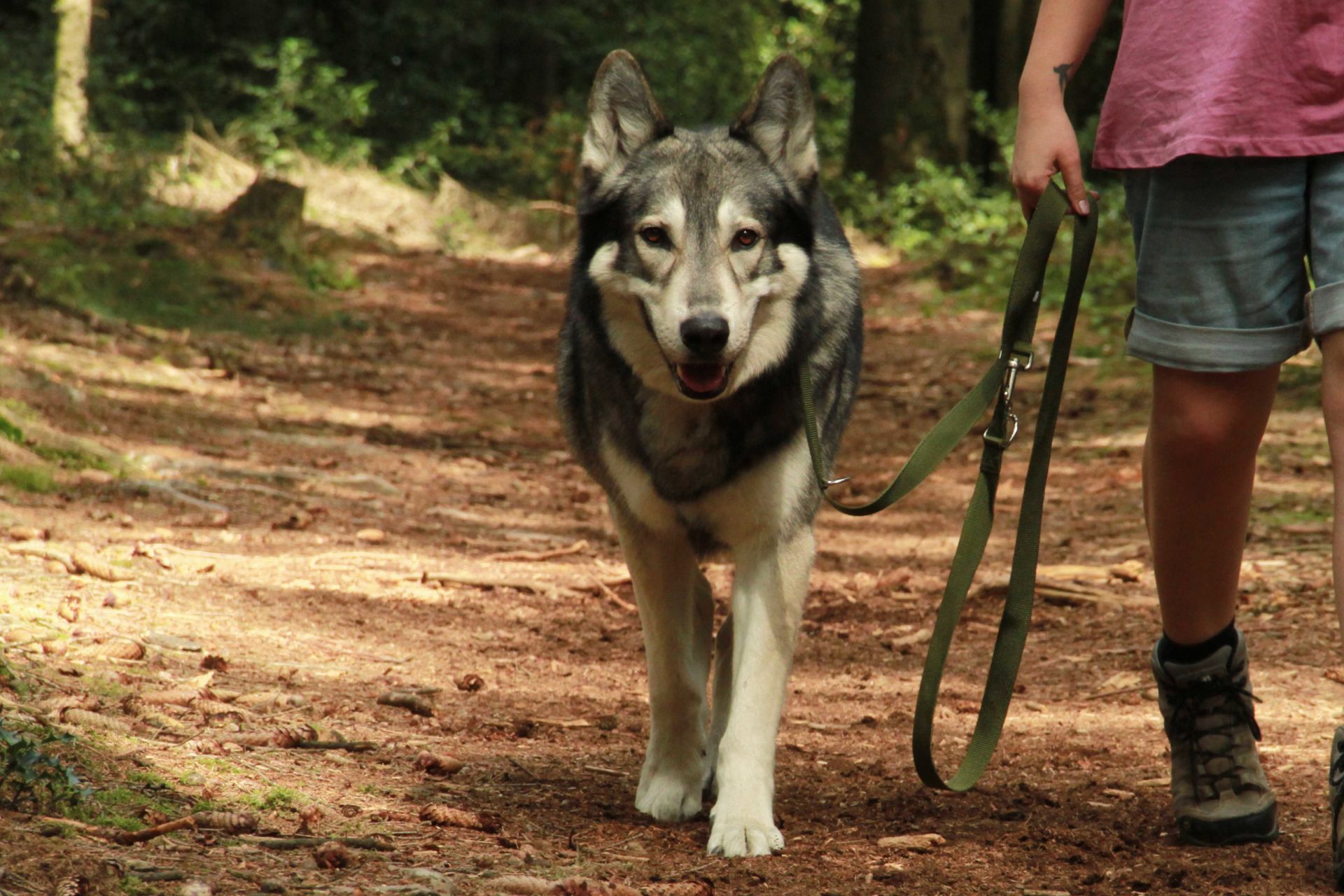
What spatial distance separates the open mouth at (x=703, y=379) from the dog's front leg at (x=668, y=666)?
0.40 meters

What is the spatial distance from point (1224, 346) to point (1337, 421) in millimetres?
248

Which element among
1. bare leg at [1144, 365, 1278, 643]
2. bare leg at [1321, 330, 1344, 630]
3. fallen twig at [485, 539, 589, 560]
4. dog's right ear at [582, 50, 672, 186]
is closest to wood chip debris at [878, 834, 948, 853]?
bare leg at [1144, 365, 1278, 643]

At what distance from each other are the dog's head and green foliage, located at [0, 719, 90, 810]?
5.19ft

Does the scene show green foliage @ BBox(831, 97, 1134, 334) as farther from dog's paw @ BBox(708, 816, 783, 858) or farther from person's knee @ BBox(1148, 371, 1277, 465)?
dog's paw @ BBox(708, 816, 783, 858)

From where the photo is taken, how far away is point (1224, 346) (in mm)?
2646

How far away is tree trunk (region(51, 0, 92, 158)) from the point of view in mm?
14547

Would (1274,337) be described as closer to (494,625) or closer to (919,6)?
(494,625)

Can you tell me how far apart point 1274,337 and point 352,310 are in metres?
10.8

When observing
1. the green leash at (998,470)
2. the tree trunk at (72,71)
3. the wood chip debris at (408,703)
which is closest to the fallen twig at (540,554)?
the wood chip debris at (408,703)

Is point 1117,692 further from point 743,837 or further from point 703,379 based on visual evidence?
point 703,379

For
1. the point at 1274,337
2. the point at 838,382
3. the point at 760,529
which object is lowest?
the point at 760,529

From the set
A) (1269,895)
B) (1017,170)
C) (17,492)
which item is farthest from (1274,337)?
(17,492)

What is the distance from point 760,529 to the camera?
330cm

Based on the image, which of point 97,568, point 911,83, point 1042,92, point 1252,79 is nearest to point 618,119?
point 1042,92
